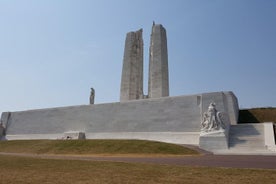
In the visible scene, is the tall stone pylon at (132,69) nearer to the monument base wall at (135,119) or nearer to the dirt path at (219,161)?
the monument base wall at (135,119)

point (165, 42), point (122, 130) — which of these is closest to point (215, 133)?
point (122, 130)

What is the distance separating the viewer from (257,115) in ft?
92.0

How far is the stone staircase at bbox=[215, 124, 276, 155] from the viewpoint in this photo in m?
16.5

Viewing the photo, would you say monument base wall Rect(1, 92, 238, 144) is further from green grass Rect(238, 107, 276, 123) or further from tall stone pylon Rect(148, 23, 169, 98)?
tall stone pylon Rect(148, 23, 169, 98)

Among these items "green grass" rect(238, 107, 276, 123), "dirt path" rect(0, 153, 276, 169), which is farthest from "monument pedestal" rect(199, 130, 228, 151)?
"green grass" rect(238, 107, 276, 123)

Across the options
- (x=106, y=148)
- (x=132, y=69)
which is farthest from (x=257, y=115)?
(x=106, y=148)

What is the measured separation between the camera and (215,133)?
19188 millimetres

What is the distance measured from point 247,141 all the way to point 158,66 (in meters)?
16.4

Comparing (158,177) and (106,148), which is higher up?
(106,148)

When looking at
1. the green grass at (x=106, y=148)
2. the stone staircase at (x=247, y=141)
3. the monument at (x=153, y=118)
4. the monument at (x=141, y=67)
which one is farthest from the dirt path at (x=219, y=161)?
the monument at (x=141, y=67)

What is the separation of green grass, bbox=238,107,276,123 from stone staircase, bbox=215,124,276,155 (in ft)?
20.9

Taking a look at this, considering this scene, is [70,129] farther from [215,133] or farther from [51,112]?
[215,133]

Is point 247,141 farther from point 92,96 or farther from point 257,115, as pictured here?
point 92,96

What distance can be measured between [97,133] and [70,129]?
15.0ft
